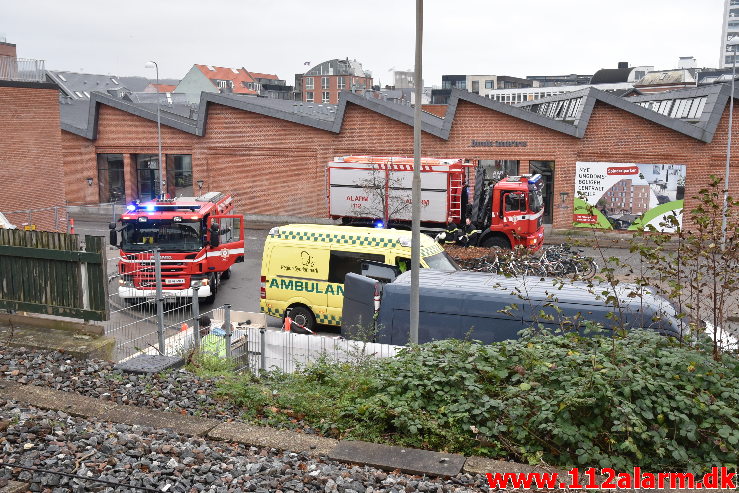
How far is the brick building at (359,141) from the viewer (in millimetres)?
30609

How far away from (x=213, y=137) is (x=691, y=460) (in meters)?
34.8

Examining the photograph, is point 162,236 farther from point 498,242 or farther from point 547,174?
point 547,174

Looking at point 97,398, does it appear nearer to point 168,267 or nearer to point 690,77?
point 168,267

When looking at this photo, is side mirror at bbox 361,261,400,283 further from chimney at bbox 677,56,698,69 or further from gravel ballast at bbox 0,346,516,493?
chimney at bbox 677,56,698,69

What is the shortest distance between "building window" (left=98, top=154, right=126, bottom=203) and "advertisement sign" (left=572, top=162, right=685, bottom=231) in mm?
25367

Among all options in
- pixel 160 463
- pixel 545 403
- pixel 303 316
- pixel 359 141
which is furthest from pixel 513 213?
pixel 160 463

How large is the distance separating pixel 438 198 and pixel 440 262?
9.82 metres

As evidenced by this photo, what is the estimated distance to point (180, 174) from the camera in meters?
39.9

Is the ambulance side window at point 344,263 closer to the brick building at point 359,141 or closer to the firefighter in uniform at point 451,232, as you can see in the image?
the firefighter in uniform at point 451,232

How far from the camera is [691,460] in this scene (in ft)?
20.1

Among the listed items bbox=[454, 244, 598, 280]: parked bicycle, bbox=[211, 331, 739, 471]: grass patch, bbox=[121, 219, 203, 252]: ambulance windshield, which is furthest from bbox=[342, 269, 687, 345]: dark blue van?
bbox=[121, 219, 203, 252]: ambulance windshield

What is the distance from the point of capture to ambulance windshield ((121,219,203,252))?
18.6 metres

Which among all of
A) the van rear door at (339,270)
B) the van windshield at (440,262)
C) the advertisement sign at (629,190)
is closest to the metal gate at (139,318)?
the van rear door at (339,270)

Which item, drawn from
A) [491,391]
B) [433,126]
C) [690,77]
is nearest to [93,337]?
[491,391]
